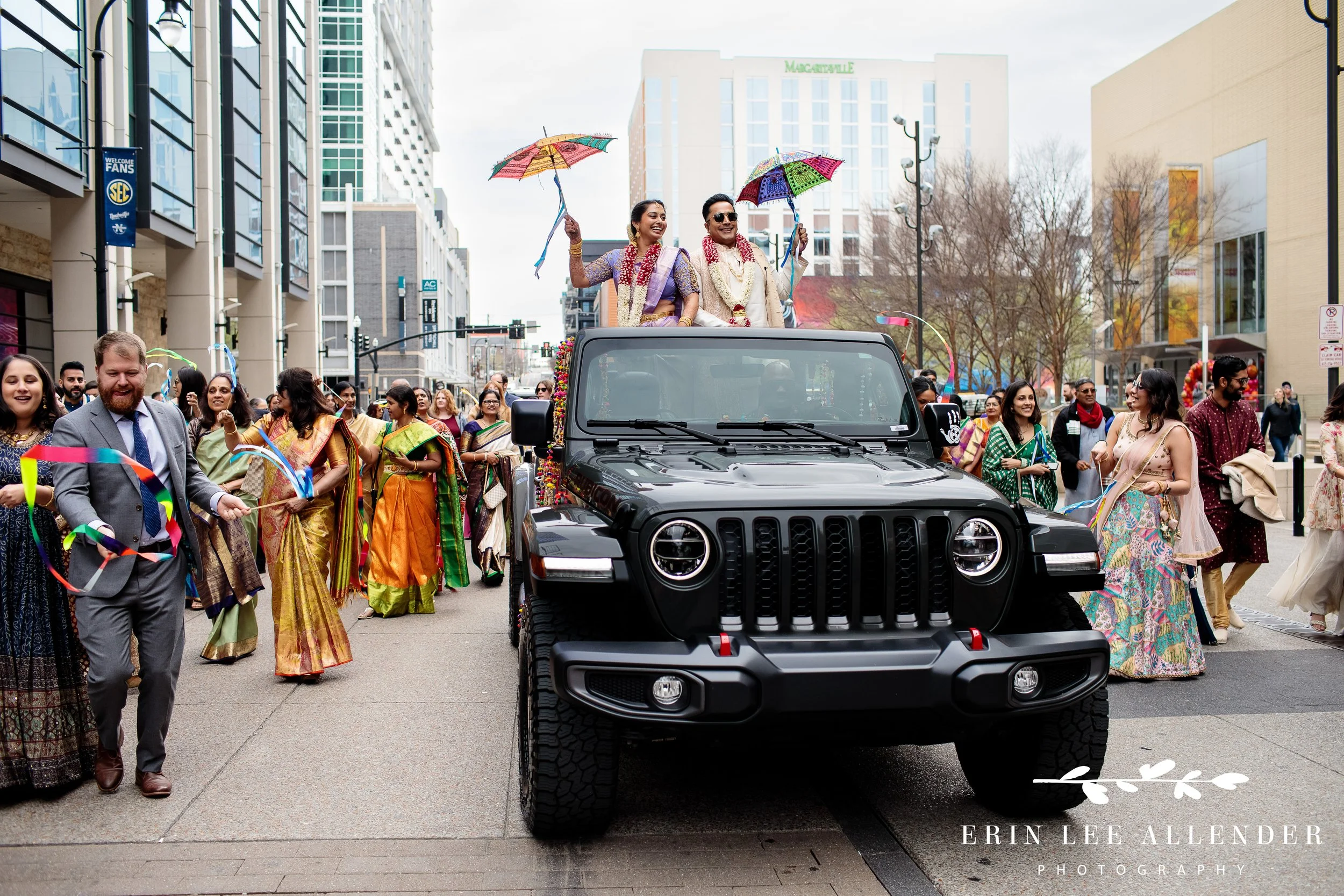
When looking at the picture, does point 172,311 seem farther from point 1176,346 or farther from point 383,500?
point 1176,346

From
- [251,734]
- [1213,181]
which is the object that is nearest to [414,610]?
[251,734]

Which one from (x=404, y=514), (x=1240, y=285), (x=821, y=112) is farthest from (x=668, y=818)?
(x=821, y=112)

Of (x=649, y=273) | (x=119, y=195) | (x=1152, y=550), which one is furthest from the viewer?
(x=119, y=195)

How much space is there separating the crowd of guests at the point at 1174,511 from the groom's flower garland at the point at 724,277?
1356 mm

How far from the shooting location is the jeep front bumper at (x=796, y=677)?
370 cm

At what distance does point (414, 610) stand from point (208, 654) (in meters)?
2.29

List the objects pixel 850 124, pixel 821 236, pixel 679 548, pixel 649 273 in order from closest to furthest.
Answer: pixel 679 548
pixel 649 273
pixel 821 236
pixel 850 124

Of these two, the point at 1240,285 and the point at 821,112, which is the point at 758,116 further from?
the point at 1240,285

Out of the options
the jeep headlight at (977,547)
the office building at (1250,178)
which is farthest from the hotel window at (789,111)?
the jeep headlight at (977,547)

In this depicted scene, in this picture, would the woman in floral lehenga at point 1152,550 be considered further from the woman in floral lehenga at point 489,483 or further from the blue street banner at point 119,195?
the blue street banner at point 119,195

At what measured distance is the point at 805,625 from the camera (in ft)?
12.9

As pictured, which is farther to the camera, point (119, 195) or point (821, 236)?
point (821, 236)

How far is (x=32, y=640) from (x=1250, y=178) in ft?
177

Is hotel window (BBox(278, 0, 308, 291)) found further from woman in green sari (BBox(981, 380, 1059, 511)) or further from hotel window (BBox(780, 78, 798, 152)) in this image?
hotel window (BBox(780, 78, 798, 152))
